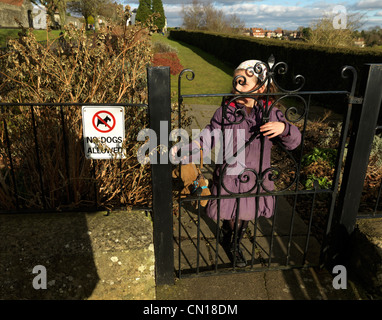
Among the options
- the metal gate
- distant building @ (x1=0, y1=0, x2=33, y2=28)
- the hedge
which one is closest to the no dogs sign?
the metal gate

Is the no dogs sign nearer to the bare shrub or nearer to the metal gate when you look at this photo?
the bare shrub

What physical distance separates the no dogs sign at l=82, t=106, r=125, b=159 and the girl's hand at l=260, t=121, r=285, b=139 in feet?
3.12

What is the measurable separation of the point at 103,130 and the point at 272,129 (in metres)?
1.15

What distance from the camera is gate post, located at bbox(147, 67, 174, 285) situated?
1.92 m

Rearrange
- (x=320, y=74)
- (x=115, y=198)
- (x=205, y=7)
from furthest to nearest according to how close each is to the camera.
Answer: (x=205, y=7)
(x=320, y=74)
(x=115, y=198)

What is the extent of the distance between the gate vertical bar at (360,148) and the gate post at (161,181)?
4.13 ft

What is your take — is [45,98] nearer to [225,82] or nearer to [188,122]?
[188,122]

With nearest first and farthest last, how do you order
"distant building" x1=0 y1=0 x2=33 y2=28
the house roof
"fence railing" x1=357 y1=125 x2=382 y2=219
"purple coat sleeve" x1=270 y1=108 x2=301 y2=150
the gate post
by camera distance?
the gate post
"purple coat sleeve" x1=270 y1=108 x2=301 y2=150
"fence railing" x1=357 y1=125 x2=382 y2=219
"distant building" x1=0 y1=0 x2=33 y2=28
the house roof

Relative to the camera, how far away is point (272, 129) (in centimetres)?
212

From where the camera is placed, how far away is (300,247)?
2885mm

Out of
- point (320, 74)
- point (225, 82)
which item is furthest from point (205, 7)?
point (320, 74)

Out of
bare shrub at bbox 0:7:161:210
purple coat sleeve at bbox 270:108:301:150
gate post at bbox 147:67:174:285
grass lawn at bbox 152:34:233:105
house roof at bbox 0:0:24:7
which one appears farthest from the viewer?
house roof at bbox 0:0:24:7

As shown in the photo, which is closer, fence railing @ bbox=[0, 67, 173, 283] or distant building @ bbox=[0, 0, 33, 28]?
fence railing @ bbox=[0, 67, 173, 283]
